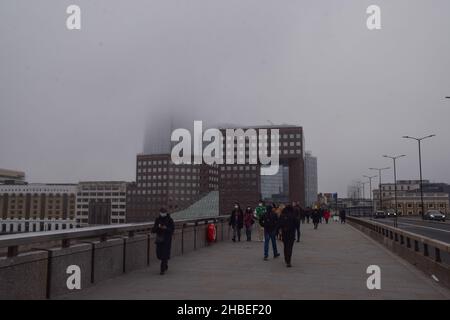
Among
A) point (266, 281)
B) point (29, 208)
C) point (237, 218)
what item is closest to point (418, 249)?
point (266, 281)

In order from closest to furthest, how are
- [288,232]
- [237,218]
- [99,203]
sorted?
[288,232] → [237,218] → [99,203]

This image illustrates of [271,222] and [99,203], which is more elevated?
[99,203]

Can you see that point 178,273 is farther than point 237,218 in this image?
No

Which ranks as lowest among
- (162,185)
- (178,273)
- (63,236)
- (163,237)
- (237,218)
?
(178,273)

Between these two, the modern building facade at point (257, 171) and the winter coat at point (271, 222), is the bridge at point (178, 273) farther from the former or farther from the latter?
the modern building facade at point (257, 171)

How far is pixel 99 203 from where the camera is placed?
74250mm

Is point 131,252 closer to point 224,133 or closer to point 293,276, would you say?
point 293,276

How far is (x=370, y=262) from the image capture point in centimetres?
1364

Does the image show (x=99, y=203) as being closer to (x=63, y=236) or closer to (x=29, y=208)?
(x=29, y=208)

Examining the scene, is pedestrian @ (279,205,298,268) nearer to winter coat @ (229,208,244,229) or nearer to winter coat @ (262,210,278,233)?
winter coat @ (262,210,278,233)

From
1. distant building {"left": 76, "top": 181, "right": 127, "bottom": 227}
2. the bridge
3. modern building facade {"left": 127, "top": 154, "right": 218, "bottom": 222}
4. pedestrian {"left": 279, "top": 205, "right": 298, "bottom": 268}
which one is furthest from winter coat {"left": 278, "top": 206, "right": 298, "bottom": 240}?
modern building facade {"left": 127, "top": 154, "right": 218, "bottom": 222}

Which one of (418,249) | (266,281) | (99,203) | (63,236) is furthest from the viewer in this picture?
(99,203)
